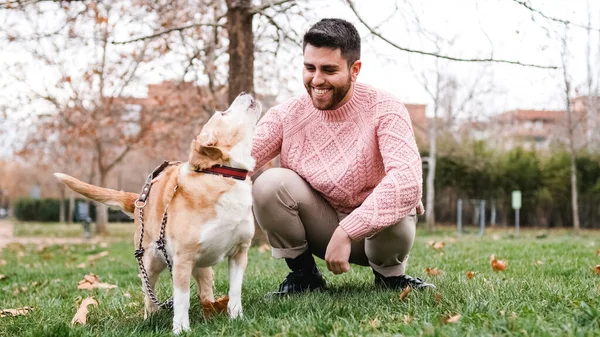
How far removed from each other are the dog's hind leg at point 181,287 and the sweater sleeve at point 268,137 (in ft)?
2.98

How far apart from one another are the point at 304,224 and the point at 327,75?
3.16 ft

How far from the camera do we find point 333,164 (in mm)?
3449

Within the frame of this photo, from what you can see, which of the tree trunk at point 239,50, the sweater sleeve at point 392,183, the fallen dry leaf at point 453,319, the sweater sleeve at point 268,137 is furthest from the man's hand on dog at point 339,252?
the tree trunk at point 239,50

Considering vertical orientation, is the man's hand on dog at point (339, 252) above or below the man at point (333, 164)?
below

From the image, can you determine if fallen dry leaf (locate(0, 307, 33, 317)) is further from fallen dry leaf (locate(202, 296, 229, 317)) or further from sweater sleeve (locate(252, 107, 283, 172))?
sweater sleeve (locate(252, 107, 283, 172))

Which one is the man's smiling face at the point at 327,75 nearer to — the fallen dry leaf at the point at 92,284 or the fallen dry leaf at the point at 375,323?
the fallen dry leaf at the point at 375,323

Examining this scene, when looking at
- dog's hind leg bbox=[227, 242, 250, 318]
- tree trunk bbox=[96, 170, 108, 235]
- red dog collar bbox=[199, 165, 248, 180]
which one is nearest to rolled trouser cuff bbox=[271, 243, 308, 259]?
dog's hind leg bbox=[227, 242, 250, 318]

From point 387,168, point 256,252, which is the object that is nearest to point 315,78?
point 387,168

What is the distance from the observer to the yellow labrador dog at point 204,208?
278cm

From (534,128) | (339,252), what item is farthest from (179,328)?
(534,128)

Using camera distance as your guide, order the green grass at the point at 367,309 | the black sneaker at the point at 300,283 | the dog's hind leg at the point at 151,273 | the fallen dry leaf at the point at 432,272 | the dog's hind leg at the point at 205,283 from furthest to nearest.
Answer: the fallen dry leaf at the point at 432,272
the black sneaker at the point at 300,283
the dog's hind leg at the point at 205,283
the dog's hind leg at the point at 151,273
the green grass at the point at 367,309

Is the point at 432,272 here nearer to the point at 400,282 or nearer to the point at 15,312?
the point at 400,282

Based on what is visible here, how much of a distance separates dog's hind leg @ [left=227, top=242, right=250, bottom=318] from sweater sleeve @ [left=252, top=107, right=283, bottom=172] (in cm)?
69

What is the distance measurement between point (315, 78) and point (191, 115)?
35.8 ft
